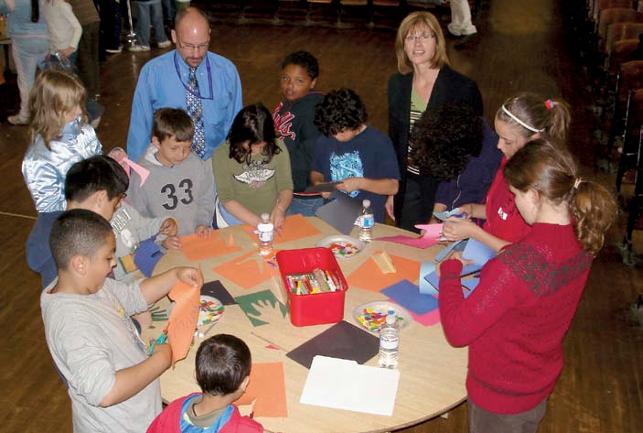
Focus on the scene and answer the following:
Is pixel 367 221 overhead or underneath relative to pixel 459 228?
underneath

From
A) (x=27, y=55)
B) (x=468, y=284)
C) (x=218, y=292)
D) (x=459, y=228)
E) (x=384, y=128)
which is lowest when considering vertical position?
(x=384, y=128)

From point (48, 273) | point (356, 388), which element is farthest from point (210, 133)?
point (356, 388)

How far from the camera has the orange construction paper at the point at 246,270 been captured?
3.23 metres

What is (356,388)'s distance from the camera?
2.55 meters

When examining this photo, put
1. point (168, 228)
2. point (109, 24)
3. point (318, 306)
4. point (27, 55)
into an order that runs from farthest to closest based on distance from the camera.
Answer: point (109, 24)
point (27, 55)
point (168, 228)
point (318, 306)

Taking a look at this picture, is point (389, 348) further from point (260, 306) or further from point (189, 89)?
point (189, 89)

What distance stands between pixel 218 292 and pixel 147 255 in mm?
589

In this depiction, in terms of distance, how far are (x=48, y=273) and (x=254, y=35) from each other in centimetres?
867

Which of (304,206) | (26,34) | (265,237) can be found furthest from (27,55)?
(265,237)

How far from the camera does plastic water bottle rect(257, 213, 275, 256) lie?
3400 mm

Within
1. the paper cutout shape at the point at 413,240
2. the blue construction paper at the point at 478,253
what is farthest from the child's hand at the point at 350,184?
the blue construction paper at the point at 478,253

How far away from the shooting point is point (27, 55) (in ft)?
22.8

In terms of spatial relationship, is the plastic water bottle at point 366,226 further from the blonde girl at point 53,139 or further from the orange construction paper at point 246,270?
the blonde girl at point 53,139

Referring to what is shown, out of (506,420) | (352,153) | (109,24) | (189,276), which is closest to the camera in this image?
(506,420)
